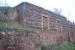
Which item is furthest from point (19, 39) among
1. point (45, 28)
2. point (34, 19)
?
point (45, 28)

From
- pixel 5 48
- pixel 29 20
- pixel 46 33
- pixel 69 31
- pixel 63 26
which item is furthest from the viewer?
pixel 69 31

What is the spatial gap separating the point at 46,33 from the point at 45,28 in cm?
25

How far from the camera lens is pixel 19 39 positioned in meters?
4.39

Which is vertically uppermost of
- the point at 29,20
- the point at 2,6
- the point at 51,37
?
the point at 2,6

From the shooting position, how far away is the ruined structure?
435 centimetres

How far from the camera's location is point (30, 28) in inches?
270

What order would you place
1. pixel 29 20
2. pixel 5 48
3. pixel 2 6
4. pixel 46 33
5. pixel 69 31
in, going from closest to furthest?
pixel 5 48 → pixel 2 6 → pixel 29 20 → pixel 46 33 → pixel 69 31

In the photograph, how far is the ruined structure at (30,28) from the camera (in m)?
4.35

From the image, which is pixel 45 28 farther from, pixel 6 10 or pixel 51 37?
pixel 6 10

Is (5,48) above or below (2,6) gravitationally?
below

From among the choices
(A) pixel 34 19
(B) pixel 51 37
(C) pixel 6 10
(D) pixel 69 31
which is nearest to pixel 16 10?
(C) pixel 6 10

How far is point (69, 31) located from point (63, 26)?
1068 millimetres

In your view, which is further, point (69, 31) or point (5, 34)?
point (69, 31)

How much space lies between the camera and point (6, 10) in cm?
684
